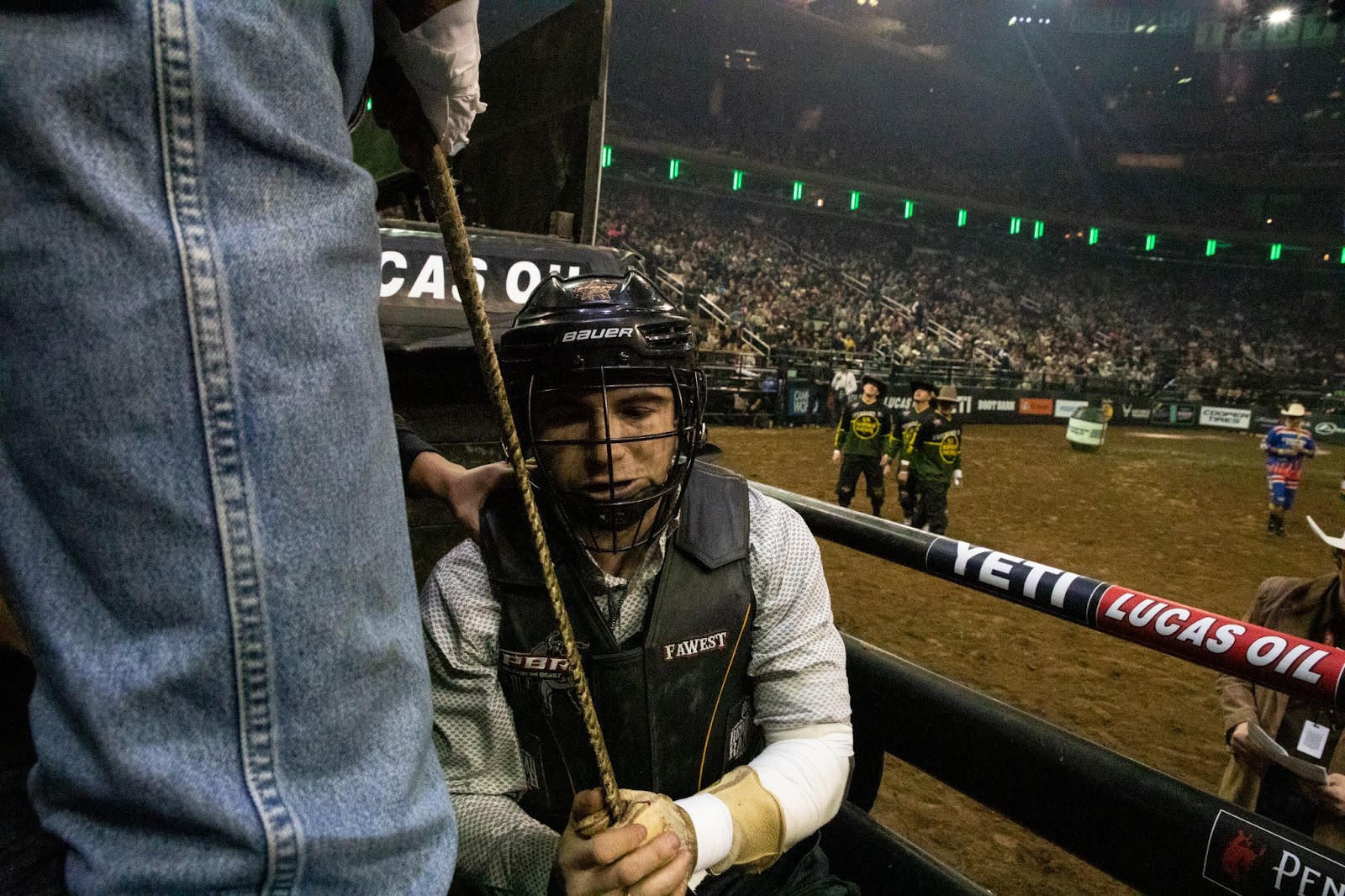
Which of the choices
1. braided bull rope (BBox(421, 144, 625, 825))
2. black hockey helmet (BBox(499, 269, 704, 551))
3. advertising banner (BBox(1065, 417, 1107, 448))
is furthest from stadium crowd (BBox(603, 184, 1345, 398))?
braided bull rope (BBox(421, 144, 625, 825))

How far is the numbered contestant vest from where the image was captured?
63.7 inches

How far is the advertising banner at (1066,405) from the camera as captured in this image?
2347cm

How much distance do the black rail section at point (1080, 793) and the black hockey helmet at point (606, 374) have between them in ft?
2.95

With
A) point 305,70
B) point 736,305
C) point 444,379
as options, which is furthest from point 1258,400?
point 305,70

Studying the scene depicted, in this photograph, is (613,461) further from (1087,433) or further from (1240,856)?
(1087,433)

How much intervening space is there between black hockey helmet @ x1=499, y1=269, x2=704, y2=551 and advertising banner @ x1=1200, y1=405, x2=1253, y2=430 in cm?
2926

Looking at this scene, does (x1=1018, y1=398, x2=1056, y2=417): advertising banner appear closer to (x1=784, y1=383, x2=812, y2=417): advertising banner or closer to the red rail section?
(x1=784, y1=383, x2=812, y2=417): advertising banner

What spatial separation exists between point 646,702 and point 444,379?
2.89m

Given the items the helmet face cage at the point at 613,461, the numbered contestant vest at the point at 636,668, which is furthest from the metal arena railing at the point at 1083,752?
the helmet face cage at the point at 613,461

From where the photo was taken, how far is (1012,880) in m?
3.44

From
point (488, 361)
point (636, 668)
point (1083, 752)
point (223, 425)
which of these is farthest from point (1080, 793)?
point (223, 425)

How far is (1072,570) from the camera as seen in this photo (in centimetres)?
841

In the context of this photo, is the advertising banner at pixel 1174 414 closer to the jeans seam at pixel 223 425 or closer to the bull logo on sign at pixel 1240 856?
the bull logo on sign at pixel 1240 856

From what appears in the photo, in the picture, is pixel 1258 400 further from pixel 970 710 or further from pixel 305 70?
pixel 305 70
